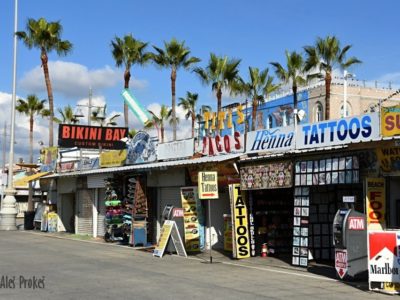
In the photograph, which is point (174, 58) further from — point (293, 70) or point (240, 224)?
point (240, 224)

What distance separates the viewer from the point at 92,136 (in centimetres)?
2884

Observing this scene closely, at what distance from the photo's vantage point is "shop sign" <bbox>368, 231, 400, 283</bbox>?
1140cm

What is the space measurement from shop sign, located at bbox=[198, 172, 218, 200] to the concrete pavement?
1.98 m

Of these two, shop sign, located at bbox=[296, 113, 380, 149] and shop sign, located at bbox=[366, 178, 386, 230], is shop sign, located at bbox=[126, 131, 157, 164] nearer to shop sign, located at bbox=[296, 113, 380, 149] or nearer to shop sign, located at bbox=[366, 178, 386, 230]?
shop sign, located at bbox=[296, 113, 380, 149]

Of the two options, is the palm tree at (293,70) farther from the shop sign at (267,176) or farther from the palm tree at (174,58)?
the shop sign at (267,176)

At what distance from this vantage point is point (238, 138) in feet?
61.8

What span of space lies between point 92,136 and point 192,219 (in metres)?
10.9

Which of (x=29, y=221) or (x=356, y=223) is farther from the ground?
(x=356, y=223)

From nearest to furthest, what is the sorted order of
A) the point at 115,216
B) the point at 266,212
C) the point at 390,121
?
1. the point at 390,121
2. the point at 266,212
3. the point at 115,216

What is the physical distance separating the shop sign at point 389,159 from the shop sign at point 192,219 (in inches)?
313

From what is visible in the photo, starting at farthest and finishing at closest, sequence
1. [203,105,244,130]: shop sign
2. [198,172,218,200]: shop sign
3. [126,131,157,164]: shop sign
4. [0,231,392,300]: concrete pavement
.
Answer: [126,131,157,164]: shop sign, [203,105,244,130]: shop sign, [198,172,218,200]: shop sign, [0,231,392,300]: concrete pavement

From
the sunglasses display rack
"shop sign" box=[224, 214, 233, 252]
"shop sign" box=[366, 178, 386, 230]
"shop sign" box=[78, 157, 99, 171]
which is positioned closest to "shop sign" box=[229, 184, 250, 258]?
"shop sign" box=[224, 214, 233, 252]

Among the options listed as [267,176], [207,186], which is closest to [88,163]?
[207,186]

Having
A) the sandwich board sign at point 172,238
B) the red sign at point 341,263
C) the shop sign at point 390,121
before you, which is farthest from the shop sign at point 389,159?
the sandwich board sign at point 172,238
